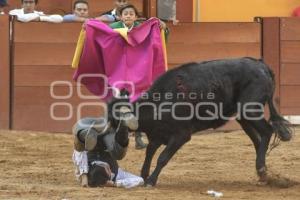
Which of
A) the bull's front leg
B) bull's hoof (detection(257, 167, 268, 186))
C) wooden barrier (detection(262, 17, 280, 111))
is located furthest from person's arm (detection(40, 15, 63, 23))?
bull's hoof (detection(257, 167, 268, 186))

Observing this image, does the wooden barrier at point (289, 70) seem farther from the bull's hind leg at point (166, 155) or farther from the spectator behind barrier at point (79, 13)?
the bull's hind leg at point (166, 155)

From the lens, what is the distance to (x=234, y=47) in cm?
881

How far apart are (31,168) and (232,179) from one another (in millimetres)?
1657

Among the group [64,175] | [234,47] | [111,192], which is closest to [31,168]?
[64,175]

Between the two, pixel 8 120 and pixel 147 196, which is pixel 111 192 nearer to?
pixel 147 196

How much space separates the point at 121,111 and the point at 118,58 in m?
0.73

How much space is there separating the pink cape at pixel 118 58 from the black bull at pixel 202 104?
376 millimetres

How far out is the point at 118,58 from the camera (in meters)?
5.90

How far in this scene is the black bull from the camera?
543 centimetres

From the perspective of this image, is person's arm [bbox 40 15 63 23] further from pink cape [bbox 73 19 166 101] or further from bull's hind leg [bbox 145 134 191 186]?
bull's hind leg [bbox 145 134 191 186]

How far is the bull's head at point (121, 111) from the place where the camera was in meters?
5.26

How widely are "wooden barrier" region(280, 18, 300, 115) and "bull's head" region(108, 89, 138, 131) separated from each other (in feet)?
12.9

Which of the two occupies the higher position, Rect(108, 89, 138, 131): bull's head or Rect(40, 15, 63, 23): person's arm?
Rect(40, 15, 63, 23): person's arm

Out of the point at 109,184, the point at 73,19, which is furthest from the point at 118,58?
the point at 73,19
